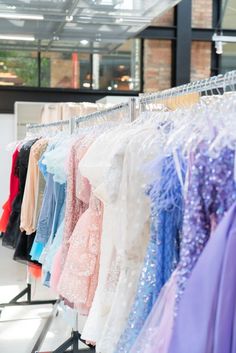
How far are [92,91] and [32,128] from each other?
161 inches

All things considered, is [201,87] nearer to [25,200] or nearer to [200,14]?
[25,200]

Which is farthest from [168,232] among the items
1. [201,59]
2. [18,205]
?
[201,59]

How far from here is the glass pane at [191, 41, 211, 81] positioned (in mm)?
9484

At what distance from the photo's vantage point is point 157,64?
9.41 meters

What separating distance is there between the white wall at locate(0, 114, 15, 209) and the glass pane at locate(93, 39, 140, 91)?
1644mm

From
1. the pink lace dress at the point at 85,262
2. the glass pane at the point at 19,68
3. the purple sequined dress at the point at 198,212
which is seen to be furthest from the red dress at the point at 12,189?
the glass pane at the point at 19,68

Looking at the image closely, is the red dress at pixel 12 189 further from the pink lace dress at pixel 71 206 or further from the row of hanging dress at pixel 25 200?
the pink lace dress at pixel 71 206

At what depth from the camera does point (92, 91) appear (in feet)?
29.3

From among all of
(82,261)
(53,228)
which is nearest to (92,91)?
(53,228)

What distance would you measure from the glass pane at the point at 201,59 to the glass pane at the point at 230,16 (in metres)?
0.49

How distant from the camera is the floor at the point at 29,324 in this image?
3.75m

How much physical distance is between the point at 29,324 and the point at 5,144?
5.08 m

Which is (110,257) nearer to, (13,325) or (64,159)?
(64,159)

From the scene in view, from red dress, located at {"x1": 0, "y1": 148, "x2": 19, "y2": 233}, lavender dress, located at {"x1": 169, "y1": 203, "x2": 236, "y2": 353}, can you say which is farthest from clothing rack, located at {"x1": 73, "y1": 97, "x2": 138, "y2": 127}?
lavender dress, located at {"x1": 169, "y1": 203, "x2": 236, "y2": 353}
